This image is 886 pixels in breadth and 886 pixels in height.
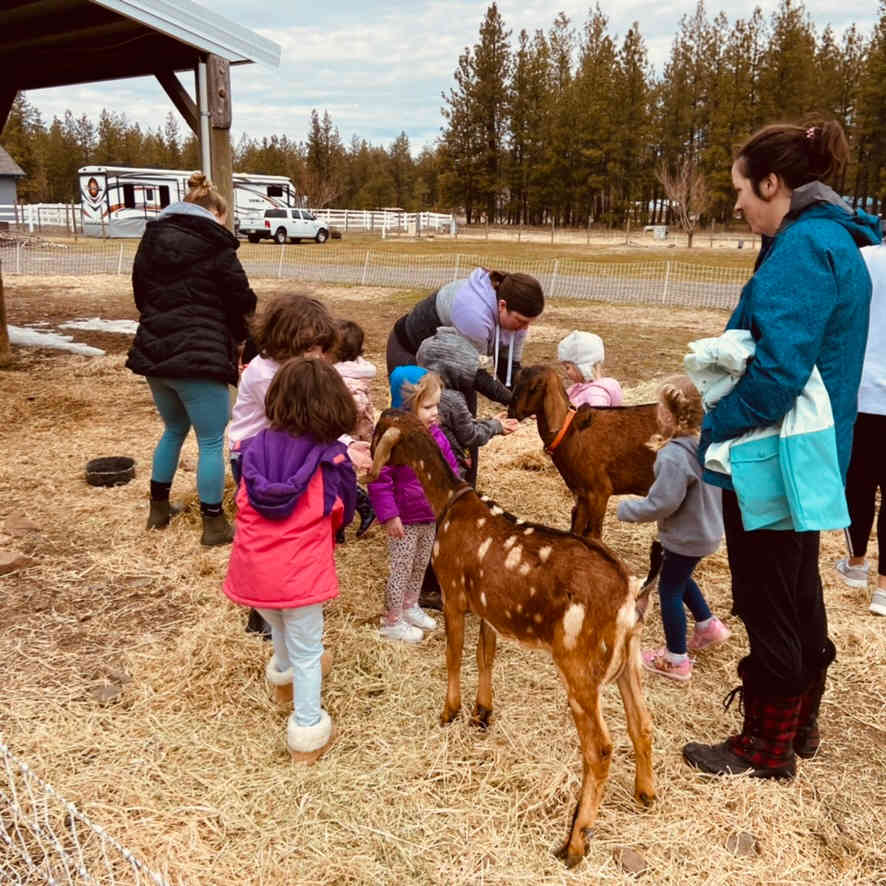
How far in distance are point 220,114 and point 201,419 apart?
144 inches

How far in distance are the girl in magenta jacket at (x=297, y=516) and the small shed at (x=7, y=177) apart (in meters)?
37.3

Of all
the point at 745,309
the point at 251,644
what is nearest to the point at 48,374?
the point at 251,644

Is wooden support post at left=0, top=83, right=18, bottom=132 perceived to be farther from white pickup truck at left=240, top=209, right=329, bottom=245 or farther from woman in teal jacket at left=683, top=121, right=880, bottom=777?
white pickup truck at left=240, top=209, right=329, bottom=245

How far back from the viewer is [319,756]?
2994 millimetres

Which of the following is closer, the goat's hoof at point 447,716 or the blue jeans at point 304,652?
the blue jeans at point 304,652

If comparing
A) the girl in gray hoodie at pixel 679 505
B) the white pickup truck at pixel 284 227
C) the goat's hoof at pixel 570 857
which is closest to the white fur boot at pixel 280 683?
the goat's hoof at pixel 570 857

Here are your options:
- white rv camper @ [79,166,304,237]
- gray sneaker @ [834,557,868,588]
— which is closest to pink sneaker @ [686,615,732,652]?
gray sneaker @ [834,557,868,588]

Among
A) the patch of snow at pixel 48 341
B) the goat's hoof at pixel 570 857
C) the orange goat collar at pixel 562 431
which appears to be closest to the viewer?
the goat's hoof at pixel 570 857

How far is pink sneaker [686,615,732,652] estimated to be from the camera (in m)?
3.81

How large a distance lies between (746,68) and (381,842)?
62.4 metres

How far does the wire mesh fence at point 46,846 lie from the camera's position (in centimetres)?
240

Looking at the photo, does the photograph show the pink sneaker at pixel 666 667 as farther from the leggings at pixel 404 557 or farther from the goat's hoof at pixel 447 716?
the leggings at pixel 404 557

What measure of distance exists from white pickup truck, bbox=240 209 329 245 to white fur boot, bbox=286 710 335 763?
36090 mm

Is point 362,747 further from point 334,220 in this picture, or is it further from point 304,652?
point 334,220
